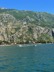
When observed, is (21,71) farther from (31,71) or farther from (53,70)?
(53,70)

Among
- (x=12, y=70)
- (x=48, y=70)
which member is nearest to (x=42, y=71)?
(x=48, y=70)

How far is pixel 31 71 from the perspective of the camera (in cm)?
8419

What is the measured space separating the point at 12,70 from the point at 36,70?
8342 millimetres

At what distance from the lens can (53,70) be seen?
8400 centimetres

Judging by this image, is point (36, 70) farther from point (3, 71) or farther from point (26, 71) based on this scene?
point (3, 71)

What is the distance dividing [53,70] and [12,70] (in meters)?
14.3

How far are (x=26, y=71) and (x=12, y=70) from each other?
5.82m

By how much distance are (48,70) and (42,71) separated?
101 inches

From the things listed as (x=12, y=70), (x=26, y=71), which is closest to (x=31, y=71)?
(x=26, y=71)

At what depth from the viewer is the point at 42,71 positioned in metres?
82.9

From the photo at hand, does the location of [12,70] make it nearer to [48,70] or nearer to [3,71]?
[3,71]

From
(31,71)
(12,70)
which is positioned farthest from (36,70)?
(12,70)

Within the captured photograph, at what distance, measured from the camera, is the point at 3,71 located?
85188 mm

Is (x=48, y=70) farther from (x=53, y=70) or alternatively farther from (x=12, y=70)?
(x=12, y=70)
